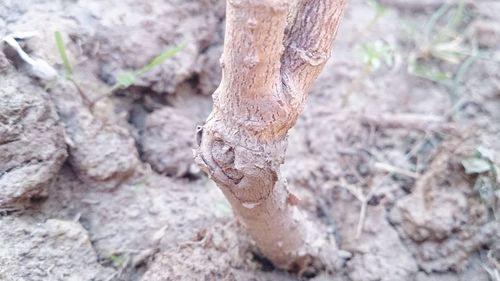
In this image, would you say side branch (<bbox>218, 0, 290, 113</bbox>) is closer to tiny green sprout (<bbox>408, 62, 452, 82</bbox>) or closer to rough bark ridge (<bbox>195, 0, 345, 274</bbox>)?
rough bark ridge (<bbox>195, 0, 345, 274</bbox>)

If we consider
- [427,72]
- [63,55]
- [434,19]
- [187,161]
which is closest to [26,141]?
[63,55]

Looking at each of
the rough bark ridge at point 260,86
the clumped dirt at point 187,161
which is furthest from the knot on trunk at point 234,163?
the clumped dirt at point 187,161

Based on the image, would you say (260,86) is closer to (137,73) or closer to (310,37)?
(310,37)

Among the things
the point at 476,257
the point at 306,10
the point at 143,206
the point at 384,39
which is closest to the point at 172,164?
the point at 143,206

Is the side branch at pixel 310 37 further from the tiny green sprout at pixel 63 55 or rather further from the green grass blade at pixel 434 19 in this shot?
the green grass blade at pixel 434 19

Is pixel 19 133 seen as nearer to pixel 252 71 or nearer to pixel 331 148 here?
pixel 252 71

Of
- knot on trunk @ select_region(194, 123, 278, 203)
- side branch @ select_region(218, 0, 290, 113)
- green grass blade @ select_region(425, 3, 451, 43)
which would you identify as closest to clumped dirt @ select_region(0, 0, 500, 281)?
green grass blade @ select_region(425, 3, 451, 43)

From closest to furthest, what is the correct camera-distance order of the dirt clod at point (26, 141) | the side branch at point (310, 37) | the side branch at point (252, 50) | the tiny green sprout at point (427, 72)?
the side branch at point (252, 50), the side branch at point (310, 37), the dirt clod at point (26, 141), the tiny green sprout at point (427, 72)
